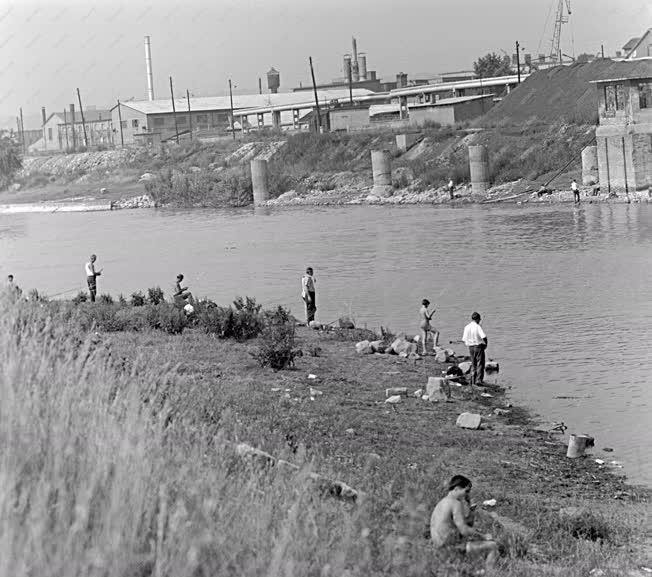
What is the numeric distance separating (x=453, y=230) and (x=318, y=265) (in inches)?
394

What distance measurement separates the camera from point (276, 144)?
8725 centimetres

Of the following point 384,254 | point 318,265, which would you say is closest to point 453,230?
point 384,254

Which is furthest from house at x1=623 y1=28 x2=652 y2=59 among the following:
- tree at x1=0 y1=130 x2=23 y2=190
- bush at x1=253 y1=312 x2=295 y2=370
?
bush at x1=253 y1=312 x2=295 y2=370

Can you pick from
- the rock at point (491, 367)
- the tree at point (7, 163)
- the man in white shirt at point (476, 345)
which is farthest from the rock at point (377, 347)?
the tree at point (7, 163)

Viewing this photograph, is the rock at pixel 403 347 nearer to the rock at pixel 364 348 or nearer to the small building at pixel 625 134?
the rock at pixel 364 348

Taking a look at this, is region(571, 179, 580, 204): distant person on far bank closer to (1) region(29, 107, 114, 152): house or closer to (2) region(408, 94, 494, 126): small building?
(2) region(408, 94, 494, 126): small building

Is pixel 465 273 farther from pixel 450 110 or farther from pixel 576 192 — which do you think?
pixel 450 110

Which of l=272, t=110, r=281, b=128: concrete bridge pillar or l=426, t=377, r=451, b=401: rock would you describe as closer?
l=426, t=377, r=451, b=401: rock

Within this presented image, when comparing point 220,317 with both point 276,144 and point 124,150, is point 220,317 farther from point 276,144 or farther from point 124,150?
point 124,150

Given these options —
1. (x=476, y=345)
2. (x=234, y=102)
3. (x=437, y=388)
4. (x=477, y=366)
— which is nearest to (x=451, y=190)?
(x=477, y=366)

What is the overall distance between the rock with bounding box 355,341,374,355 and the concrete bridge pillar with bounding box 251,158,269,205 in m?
52.9

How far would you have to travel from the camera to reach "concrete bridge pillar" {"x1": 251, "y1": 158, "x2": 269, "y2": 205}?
72.6 meters

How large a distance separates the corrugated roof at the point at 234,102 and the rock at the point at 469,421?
10021cm

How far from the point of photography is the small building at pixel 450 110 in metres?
77.4
